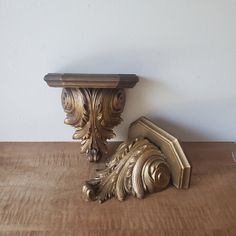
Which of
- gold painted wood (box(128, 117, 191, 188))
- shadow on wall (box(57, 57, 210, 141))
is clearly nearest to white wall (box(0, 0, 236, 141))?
shadow on wall (box(57, 57, 210, 141))

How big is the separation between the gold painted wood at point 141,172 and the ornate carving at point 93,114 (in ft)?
0.25

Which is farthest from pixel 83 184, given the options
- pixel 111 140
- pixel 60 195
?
pixel 111 140

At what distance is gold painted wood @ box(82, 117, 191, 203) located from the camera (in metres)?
0.49

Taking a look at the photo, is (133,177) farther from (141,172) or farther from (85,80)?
(85,80)

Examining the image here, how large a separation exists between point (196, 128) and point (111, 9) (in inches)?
11.4

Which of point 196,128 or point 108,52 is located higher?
point 108,52

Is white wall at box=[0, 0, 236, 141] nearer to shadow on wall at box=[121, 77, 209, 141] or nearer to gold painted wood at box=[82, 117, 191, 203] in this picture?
shadow on wall at box=[121, 77, 209, 141]

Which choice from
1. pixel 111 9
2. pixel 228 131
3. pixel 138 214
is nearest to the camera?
pixel 138 214

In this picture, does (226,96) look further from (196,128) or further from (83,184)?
(83,184)

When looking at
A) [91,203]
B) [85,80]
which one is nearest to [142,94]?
[85,80]

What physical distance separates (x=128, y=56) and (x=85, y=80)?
10 cm

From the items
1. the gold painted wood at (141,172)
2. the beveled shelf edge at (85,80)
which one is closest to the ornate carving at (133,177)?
the gold painted wood at (141,172)

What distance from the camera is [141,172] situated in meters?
0.49

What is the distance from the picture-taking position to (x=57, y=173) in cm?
55
